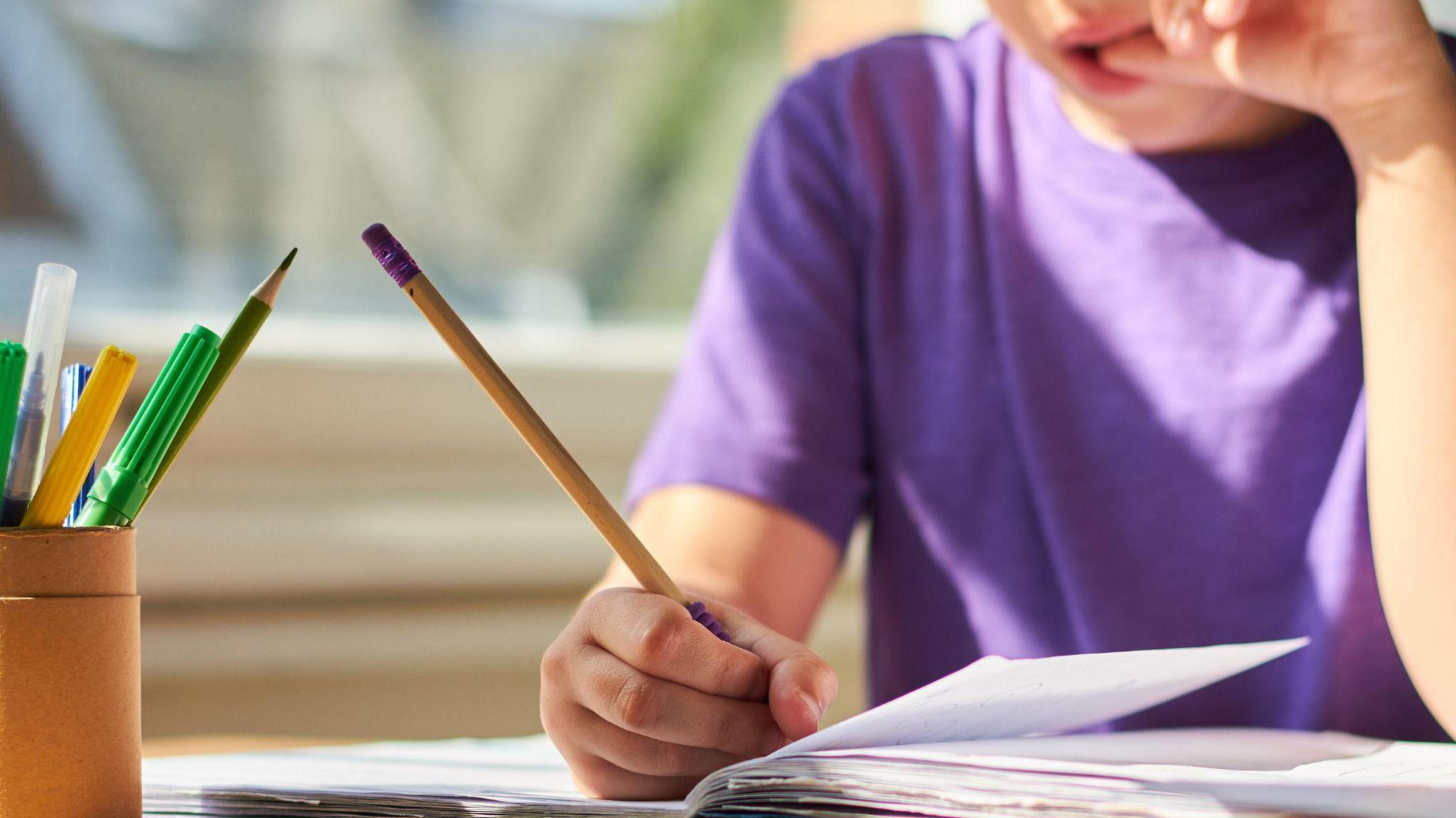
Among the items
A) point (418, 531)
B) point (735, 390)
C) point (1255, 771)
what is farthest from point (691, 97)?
point (1255, 771)

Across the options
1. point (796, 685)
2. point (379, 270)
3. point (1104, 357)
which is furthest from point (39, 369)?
point (379, 270)

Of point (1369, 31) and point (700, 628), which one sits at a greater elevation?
point (1369, 31)

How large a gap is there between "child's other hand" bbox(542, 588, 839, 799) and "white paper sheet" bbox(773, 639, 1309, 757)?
0.03 metres

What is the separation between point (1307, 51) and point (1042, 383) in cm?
22

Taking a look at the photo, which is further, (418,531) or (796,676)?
(418,531)

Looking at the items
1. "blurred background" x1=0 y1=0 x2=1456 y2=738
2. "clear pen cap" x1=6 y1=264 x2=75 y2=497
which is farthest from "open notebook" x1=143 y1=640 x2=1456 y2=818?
"blurred background" x1=0 y1=0 x2=1456 y2=738

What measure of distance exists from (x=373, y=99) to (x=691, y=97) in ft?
1.10

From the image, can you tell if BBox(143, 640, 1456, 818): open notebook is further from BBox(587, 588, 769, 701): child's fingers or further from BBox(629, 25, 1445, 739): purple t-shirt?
BBox(629, 25, 1445, 739): purple t-shirt

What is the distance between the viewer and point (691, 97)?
4.49 feet

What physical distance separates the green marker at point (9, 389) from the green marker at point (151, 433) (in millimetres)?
25

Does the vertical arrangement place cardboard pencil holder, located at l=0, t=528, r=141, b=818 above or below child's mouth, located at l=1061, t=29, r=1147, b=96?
below

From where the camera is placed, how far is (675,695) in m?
0.39

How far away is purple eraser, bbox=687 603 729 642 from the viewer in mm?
410

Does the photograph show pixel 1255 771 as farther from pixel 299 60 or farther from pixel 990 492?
pixel 299 60
